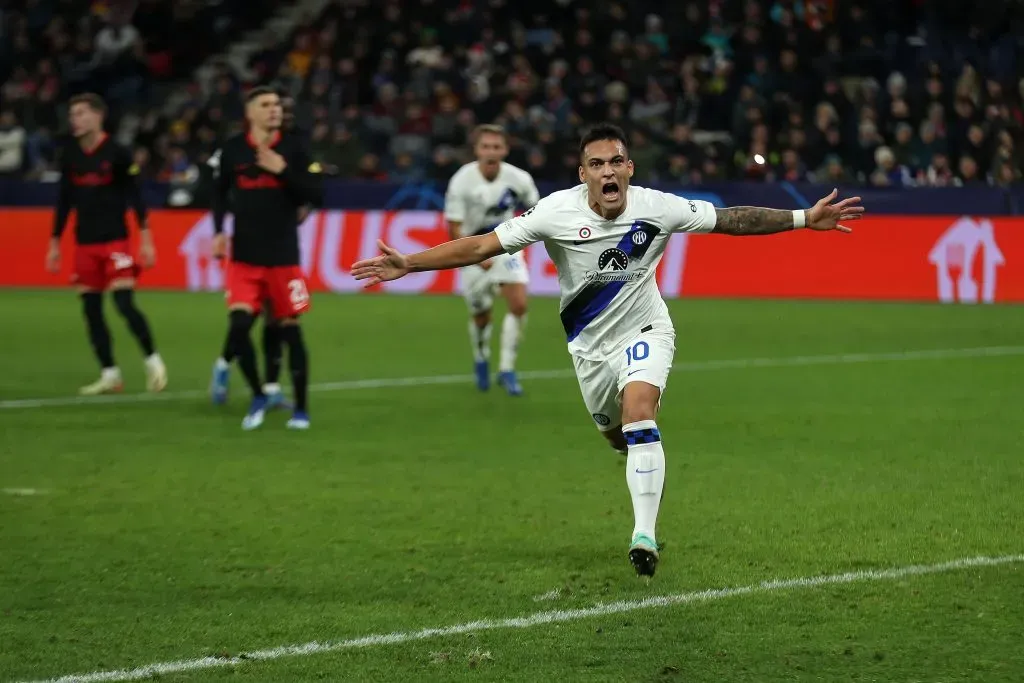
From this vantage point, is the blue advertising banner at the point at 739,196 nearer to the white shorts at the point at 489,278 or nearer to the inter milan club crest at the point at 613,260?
the white shorts at the point at 489,278

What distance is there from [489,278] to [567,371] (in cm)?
166

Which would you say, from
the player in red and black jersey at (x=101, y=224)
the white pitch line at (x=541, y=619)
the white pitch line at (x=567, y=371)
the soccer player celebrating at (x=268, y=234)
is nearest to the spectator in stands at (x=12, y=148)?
the player in red and black jersey at (x=101, y=224)

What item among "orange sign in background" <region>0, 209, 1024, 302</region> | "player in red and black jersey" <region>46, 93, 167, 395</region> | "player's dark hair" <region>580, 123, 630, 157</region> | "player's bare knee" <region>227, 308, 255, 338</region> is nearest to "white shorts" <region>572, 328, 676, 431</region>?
"player's dark hair" <region>580, 123, 630, 157</region>

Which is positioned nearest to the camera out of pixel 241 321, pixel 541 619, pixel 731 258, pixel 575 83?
pixel 541 619

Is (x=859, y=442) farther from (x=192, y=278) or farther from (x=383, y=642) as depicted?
(x=192, y=278)

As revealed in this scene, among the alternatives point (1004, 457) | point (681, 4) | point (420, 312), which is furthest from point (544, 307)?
point (1004, 457)

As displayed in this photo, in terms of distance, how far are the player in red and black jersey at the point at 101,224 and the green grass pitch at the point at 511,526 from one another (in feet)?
1.94

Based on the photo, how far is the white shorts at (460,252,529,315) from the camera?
13508mm

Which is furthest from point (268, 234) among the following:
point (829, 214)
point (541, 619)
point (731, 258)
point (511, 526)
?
point (731, 258)

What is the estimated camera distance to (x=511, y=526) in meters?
7.83

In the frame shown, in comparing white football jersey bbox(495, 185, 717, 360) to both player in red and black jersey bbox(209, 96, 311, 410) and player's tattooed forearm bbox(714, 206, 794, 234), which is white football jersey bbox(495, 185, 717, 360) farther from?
player in red and black jersey bbox(209, 96, 311, 410)

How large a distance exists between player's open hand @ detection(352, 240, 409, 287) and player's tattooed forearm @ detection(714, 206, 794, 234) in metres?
1.48

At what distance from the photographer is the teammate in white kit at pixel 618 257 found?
7.03m

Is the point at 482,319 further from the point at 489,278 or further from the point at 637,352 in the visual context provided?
the point at 637,352
